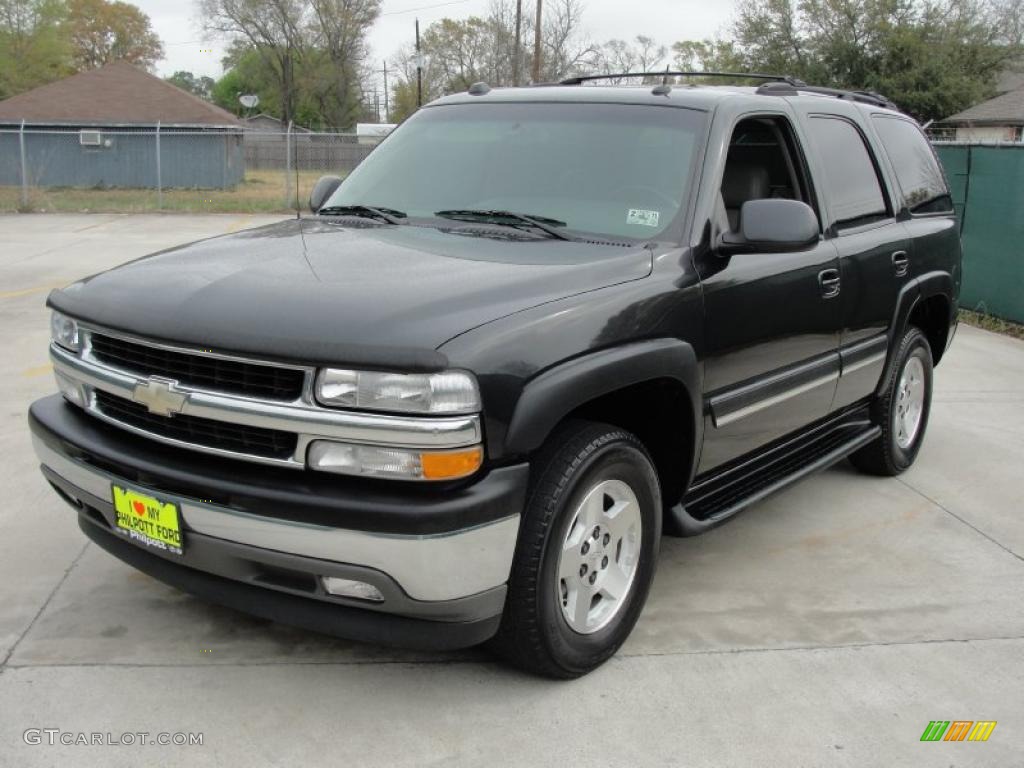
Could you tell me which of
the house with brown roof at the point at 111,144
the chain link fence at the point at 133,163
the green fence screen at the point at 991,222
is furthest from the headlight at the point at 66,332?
the chain link fence at the point at 133,163

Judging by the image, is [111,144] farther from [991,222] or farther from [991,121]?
[991,121]

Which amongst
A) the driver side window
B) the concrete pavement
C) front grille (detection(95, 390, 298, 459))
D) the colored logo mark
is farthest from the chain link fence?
the colored logo mark

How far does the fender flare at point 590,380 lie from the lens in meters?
2.91

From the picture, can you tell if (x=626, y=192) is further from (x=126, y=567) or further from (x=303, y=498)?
(x=126, y=567)

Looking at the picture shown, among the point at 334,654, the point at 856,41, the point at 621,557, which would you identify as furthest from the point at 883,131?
the point at 856,41

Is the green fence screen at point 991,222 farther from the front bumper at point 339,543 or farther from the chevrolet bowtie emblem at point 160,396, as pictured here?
the chevrolet bowtie emblem at point 160,396

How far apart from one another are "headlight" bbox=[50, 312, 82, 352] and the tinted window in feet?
10.4

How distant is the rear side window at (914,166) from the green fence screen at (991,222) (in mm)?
5167

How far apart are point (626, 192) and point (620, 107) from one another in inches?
19.0

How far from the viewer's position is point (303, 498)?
110 inches

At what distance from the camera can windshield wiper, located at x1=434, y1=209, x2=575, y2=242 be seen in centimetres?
384

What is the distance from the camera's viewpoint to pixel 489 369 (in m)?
2.83

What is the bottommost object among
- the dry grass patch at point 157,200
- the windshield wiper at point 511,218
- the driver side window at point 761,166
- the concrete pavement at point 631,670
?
the concrete pavement at point 631,670

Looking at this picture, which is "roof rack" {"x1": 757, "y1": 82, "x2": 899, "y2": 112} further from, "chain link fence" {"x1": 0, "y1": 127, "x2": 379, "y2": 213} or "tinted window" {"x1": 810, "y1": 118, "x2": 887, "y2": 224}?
"chain link fence" {"x1": 0, "y1": 127, "x2": 379, "y2": 213}
